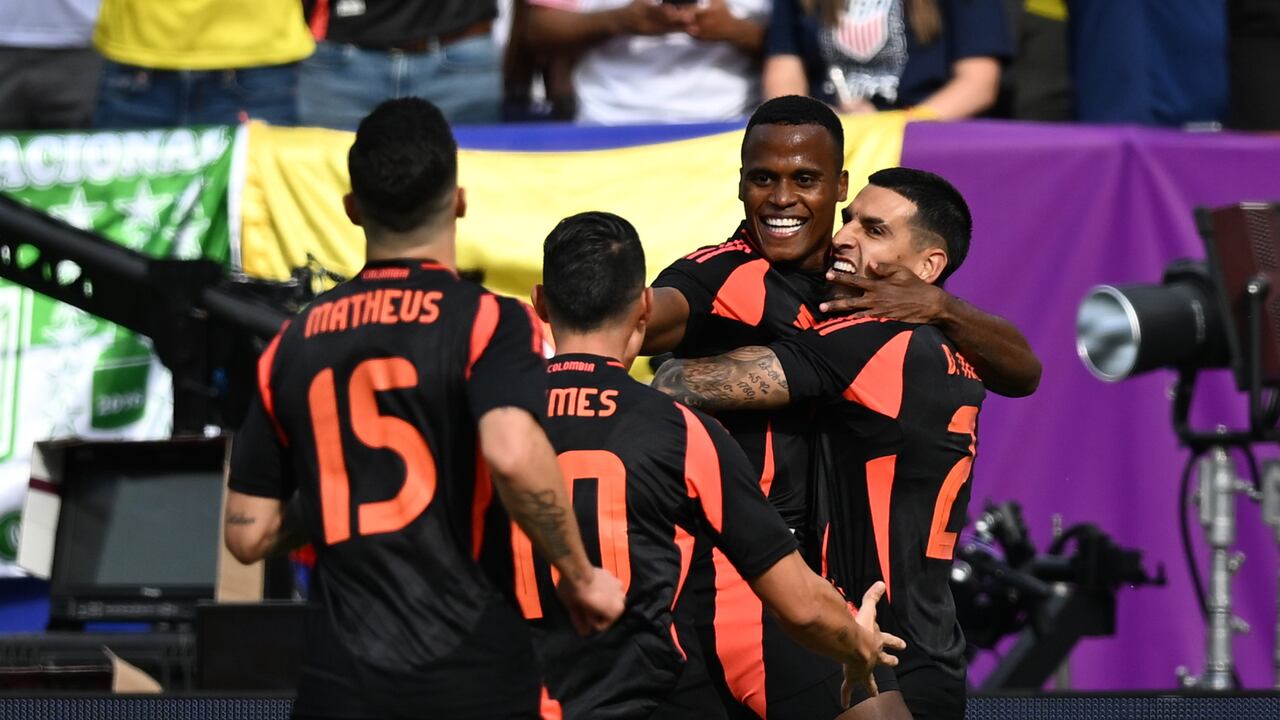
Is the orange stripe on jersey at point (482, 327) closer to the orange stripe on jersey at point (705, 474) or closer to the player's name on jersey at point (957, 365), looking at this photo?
the orange stripe on jersey at point (705, 474)

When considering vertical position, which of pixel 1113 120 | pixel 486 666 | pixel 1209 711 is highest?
pixel 1113 120

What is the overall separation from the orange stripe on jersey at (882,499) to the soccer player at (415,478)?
0.97 m

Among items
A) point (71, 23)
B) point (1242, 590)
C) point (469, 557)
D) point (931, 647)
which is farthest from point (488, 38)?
point (469, 557)

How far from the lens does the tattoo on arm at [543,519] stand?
3066mm

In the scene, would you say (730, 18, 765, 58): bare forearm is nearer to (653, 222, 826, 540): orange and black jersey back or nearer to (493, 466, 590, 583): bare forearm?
(653, 222, 826, 540): orange and black jersey back

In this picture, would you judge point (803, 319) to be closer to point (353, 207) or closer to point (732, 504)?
point (732, 504)

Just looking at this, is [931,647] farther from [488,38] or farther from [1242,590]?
[488,38]

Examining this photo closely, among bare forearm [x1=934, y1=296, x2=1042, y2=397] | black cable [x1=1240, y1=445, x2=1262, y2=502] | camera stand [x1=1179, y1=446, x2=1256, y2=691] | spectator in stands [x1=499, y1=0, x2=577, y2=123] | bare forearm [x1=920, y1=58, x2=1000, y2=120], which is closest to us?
bare forearm [x1=934, y1=296, x2=1042, y2=397]

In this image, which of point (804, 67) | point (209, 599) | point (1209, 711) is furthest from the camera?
point (804, 67)

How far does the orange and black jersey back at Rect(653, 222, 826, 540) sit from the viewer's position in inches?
163

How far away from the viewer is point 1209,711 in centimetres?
531

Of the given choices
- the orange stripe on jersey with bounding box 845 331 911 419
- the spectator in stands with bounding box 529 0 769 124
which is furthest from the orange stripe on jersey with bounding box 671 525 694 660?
the spectator in stands with bounding box 529 0 769 124

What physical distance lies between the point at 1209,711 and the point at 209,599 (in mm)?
3234

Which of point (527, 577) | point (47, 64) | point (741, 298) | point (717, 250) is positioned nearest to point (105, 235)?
point (47, 64)
